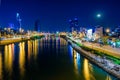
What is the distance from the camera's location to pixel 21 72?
107ft

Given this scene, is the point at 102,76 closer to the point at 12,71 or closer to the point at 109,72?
the point at 109,72

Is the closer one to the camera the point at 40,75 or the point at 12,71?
the point at 40,75

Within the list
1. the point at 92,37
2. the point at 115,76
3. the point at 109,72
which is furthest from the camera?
the point at 92,37

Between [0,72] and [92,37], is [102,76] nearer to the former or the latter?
[0,72]

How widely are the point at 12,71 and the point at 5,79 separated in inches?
216

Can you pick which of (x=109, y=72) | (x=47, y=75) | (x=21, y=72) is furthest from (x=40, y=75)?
(x=109, y=72)

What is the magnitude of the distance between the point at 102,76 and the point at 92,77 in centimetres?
99

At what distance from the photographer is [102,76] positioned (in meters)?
29.4

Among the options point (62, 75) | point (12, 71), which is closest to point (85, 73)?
point (62, 75)

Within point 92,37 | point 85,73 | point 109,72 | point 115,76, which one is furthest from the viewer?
point 92,37

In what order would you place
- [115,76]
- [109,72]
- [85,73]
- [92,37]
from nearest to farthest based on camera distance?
[115,76]
[109,72]
[85,73]
[92,37]

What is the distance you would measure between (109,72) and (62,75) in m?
4.68

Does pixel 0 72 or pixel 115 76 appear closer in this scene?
pixel 115 76

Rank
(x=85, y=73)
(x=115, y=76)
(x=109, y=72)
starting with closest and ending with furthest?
(x=115, y=76), (x=109, y=72), (x=85, y=73)
